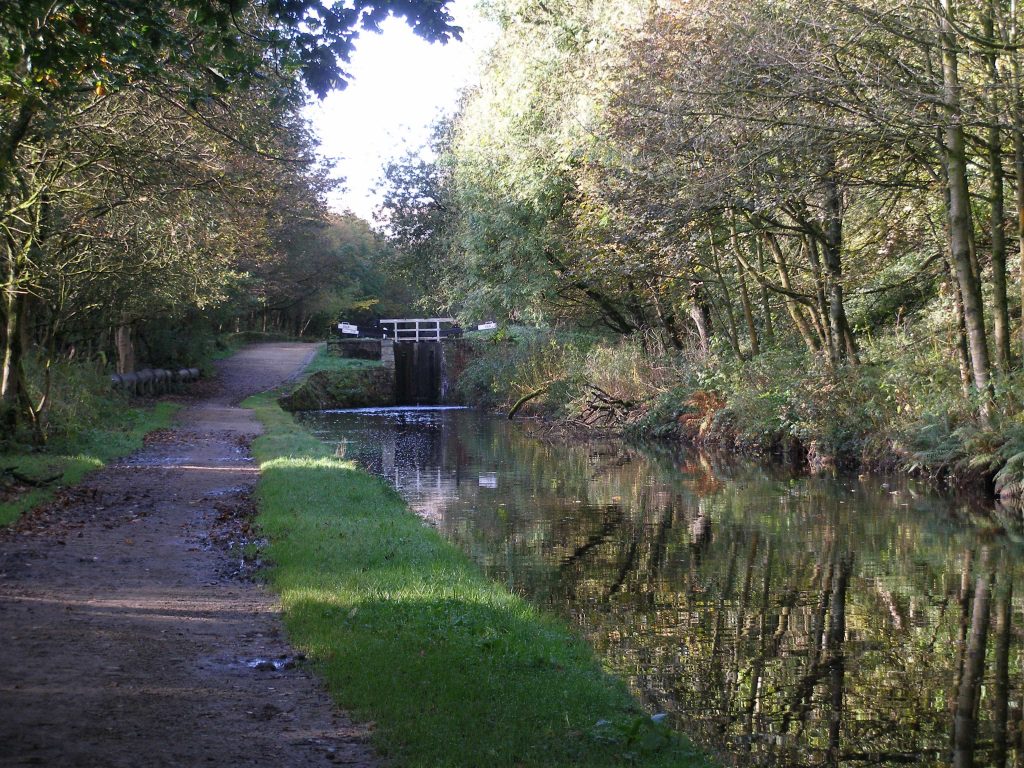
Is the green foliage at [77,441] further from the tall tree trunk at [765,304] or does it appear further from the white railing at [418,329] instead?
the white railing at [418,329]

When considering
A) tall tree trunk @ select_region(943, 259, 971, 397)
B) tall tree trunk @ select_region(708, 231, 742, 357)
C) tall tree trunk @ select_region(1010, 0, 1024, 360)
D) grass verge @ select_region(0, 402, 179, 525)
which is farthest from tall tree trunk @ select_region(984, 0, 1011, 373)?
grass verge @ select_region(0, 402, 179, 525)

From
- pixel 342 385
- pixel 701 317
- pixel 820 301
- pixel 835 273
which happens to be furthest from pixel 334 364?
pixel 835 273

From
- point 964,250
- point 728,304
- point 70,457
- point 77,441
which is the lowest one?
point 70,457

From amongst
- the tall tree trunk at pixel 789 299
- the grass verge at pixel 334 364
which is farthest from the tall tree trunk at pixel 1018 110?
the grass verge at pixel 334 364

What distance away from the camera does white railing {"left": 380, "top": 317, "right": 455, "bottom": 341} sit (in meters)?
50.8

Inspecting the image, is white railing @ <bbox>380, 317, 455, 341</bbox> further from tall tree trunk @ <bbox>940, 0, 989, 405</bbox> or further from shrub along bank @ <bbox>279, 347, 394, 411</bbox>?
tall tree trunk @ <bbox>940, 0, 989, 405</bbox>

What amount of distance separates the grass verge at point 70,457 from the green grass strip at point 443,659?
3329 mm

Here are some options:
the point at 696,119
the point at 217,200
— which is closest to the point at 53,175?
the point at 217,200

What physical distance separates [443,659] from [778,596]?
4390 millimetres

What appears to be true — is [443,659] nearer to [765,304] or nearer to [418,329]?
[765,304]

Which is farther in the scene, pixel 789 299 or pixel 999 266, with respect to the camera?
pixel 789 299

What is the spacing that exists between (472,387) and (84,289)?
21692 mm

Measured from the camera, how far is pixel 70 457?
16.4 meters

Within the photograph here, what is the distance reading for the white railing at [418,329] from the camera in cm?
5084
